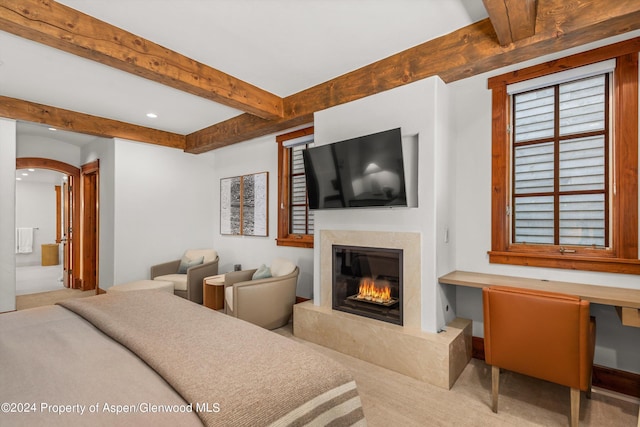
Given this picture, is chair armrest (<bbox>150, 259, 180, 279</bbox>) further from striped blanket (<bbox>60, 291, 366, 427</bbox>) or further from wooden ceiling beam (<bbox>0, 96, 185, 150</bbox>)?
striped blanket (<bbox>60, 291, 366, 427</bbox>)

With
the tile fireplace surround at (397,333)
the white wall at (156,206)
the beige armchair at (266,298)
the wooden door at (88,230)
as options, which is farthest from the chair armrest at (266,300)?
the wooden door at (88,230)

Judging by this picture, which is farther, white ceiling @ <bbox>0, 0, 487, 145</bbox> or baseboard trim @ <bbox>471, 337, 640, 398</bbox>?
baseboard trim @ <bbox>471, 337, 640, 398</bbox>

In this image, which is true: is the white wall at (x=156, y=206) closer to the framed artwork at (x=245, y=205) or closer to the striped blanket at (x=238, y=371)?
the framed artwork at (x=245, y=205)

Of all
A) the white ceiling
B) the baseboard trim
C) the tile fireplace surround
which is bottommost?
the baseboard trim

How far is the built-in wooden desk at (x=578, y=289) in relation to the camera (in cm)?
189

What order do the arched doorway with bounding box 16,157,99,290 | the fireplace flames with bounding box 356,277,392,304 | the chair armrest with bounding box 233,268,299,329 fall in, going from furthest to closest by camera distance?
the arched doorway with bounding box 16,157,99,290 < the chair armrest with bounding box 233,268,299,329 < the fireplace flames with bounding box 356,277,392,304

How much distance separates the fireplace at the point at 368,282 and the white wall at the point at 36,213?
1008cm

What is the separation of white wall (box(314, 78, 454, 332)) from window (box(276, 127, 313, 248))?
57.7 inches

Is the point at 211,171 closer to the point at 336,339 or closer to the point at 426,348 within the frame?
the point at 336,339

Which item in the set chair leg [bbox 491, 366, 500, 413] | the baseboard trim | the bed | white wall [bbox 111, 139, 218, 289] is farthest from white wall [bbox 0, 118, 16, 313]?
the baseboard trim

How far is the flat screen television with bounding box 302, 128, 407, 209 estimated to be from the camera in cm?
263

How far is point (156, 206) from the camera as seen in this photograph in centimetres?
497

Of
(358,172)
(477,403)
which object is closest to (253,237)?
(358,172)

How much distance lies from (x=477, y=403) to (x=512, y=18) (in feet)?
8.32
